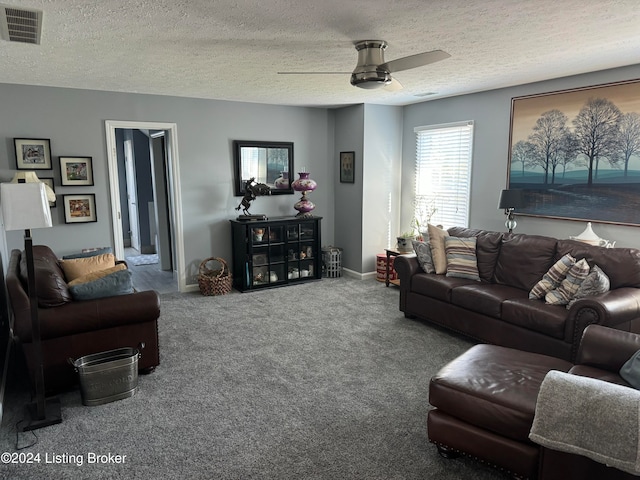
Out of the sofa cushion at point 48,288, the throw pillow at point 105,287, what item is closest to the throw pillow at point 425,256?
the throw pillow at point 105,287

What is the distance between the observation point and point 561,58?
3.54m

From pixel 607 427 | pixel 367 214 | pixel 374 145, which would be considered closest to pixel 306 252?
pixel 367 214

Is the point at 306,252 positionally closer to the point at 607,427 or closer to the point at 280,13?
the point at 280,13

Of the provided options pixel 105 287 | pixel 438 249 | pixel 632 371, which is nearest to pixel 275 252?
pixel 438 249

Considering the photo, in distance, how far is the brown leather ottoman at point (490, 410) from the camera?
6.66ft

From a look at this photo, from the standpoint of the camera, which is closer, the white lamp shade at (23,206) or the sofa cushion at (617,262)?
the white lamp shade at (23,206)

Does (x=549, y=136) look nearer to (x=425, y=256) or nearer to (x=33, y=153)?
(x=425, y=256)

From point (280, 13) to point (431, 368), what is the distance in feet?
9.04

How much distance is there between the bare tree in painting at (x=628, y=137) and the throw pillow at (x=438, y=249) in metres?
1.71

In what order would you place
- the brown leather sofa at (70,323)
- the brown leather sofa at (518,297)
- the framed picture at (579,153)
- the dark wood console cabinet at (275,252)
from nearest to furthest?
the brown leather sofa at (70,323), the brown leather sofa at (518,297), the framed picture at (579,153), the dark wood console cabinet at (275,252)

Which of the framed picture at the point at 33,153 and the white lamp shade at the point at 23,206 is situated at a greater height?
the framed picture at the point at 33,153

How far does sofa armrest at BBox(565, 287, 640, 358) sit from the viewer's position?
296 centimetres

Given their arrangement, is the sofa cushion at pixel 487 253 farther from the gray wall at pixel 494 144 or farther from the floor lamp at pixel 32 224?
the floor lamp at pixel 32 224

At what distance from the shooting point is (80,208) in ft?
16.2
